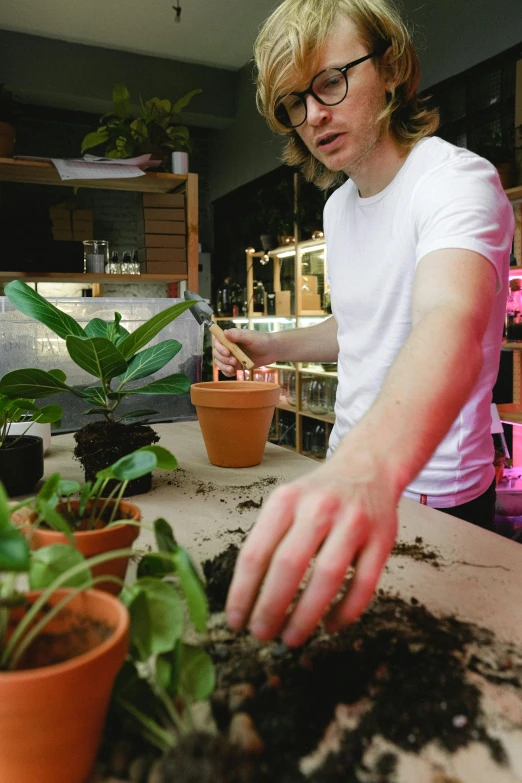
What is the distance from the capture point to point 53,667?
0.37 m

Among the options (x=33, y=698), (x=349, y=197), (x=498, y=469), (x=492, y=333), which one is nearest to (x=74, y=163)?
(x=349, y=197)

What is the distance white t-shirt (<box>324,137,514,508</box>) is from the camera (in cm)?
98

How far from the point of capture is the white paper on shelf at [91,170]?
2666 mm

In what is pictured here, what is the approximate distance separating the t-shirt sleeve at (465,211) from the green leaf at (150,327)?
422mm

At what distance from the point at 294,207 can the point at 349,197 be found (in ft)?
12.5

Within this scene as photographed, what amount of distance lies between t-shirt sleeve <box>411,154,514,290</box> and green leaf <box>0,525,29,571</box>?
0.75 m

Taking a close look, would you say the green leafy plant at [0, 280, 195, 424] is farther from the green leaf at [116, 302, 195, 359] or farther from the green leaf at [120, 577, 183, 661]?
the green leaf at [120, 577, 183, 661]

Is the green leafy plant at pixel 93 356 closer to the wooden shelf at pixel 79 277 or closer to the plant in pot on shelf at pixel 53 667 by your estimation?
the plant in pot on shelf at pixel 53 667

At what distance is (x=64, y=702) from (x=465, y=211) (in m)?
0.88

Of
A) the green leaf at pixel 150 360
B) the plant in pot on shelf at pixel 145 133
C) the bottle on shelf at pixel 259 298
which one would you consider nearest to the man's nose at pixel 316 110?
the green leaf at pixel 150 360

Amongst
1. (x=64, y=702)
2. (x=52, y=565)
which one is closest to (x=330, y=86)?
(x=52, y=565)

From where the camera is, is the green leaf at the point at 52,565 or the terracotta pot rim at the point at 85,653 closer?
the terracotta pot rim at the point at 85,653

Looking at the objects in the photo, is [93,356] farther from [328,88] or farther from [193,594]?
[328,88]

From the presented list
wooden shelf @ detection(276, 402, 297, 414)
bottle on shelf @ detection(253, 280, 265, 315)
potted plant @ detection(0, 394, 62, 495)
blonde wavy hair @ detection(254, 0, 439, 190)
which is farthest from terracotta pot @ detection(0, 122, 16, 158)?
bottle on shelf @ detection(253, 280, 265, 315)
